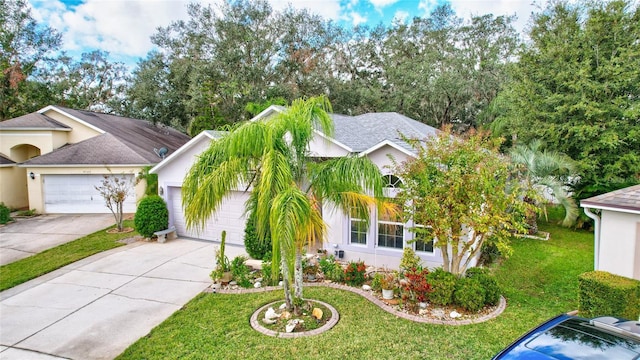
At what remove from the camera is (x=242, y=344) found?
6.44 meters

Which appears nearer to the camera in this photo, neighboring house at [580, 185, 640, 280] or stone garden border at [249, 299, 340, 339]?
stone garden border at [249, 299, 340, 339]

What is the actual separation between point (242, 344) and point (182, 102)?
23.0m

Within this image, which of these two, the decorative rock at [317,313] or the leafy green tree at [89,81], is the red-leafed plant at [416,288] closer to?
the decorative rock at [317,313]

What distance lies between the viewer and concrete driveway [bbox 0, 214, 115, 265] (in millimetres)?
12531

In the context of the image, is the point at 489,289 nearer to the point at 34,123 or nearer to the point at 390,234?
the point at 390,234

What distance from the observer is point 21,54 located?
29266mm

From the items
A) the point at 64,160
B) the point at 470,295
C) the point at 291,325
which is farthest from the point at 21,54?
the point at 470,295

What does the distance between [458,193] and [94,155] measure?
18966 mm

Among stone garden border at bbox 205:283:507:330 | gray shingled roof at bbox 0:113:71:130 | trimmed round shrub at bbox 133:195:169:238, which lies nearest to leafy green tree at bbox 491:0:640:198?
stone garden border at bbox 205:283:507:330

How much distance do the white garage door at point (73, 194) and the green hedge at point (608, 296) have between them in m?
19.5

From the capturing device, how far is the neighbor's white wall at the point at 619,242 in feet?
24.8

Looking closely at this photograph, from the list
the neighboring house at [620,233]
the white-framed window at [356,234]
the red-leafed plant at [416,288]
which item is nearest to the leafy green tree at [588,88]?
the neighboring house at [620,233]

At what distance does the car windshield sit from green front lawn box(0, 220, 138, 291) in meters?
12.6

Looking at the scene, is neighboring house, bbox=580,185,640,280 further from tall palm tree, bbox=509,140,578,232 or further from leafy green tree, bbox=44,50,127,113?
leafy green tree, bbox=44,50,127,113
